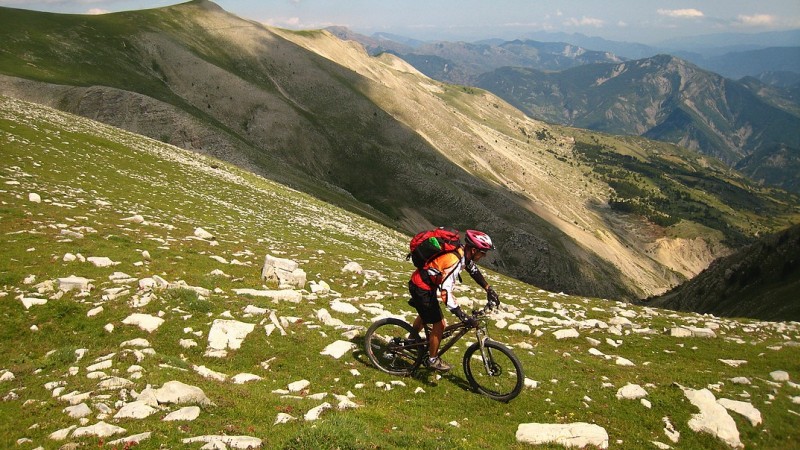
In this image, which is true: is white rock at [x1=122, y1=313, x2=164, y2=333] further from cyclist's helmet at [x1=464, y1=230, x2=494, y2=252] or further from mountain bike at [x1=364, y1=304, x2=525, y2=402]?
cyclist's helmet at [x1=464, y1=230, x2=494, y2=252]

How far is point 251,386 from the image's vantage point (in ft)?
32.5

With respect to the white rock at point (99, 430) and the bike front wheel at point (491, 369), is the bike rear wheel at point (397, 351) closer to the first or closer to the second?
the bike front wheel at point (491, 369)

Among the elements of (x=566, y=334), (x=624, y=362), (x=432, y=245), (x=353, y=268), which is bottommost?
(x=353, y=268)

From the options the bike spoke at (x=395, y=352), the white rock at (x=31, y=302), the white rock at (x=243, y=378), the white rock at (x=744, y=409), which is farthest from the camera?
the white rock at (x=31, y=302)

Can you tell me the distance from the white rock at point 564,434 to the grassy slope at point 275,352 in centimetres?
35

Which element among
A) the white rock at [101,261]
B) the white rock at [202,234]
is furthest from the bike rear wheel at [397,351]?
the white rock at [202,234]

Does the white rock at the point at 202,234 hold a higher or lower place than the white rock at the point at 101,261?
lower

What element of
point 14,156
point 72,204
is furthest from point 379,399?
point 14,156

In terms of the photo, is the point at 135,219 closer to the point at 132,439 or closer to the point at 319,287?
the point at 319,287

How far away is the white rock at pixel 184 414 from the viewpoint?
7.88 m

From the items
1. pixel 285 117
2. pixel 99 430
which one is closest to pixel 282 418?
pixel 99 430

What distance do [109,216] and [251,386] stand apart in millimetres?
17217

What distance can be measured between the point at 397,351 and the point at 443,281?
2.79 metres

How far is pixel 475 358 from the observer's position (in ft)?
39.0
